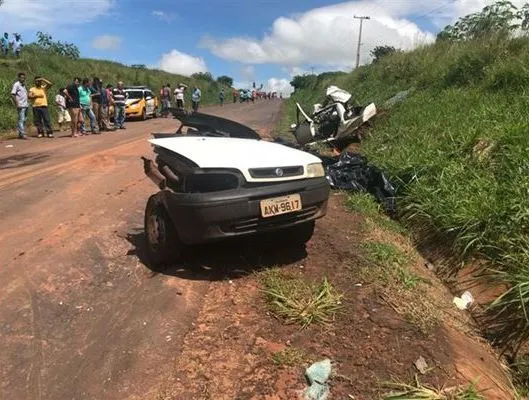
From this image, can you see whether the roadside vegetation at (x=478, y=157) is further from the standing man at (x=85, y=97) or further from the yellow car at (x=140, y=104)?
the yellow car at (x=140, y=104)

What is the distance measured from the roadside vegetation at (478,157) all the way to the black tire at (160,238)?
1.81 meters

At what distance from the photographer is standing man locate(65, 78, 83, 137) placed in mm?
14375

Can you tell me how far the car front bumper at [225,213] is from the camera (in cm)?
394

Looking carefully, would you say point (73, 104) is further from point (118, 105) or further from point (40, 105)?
point (118, 105)

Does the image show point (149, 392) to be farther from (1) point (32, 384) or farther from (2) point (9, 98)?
(2) point (9, 98)

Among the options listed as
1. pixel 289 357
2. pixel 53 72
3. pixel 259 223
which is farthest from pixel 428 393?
pixel 53 72

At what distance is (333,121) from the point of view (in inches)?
452

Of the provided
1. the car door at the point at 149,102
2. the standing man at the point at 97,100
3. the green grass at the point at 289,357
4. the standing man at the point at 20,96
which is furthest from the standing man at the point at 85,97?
the green grass at the point at 289,357

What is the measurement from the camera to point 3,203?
6754 millimetres

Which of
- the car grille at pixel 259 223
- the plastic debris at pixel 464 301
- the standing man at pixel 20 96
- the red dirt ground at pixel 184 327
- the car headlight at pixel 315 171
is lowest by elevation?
the plastic debris at pixel 464 301

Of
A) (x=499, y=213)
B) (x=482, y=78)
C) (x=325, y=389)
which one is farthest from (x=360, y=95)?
(x=325, y=389)

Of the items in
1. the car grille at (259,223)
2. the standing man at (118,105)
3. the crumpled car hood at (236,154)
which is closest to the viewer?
the car grille at (259,223)

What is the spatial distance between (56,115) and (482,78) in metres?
15.6

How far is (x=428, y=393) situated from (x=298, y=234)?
241cm
